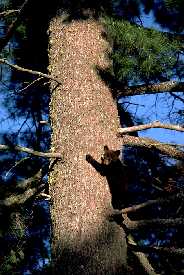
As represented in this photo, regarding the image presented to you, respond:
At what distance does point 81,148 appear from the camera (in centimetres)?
334

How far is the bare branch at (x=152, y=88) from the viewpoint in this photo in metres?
4.03

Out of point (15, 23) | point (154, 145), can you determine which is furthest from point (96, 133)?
point (15, 23)

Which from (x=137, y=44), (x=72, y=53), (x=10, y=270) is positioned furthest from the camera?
(x=10, y=270)

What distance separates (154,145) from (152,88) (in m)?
0.53

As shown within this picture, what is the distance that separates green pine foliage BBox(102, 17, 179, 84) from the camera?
4070 millimetres

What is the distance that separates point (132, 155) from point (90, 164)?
202 cm

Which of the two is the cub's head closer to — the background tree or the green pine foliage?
the background tree

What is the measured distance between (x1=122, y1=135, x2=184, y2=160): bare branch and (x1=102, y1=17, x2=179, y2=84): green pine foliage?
0.64 metres

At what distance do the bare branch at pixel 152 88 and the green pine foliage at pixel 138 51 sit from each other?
172 millimetres

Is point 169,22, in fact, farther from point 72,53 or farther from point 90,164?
point 90,164

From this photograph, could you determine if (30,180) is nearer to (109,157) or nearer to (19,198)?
(19,198)

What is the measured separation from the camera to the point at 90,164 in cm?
327

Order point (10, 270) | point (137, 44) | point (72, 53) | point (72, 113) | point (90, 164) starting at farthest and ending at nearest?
point (10, 270) < point (137, 44) < point (72, 53) < point (72, 113) < point (90, 164)

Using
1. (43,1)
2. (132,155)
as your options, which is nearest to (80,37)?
(43,1)
